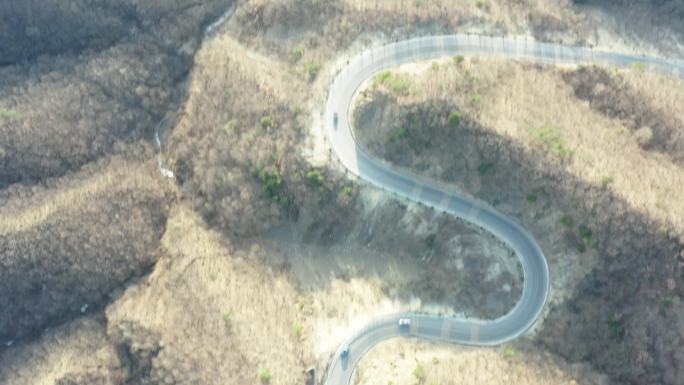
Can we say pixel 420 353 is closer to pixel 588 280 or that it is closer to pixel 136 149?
pixel 588 280

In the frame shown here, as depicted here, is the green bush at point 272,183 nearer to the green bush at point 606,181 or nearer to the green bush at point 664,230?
the green bush at point 606,181

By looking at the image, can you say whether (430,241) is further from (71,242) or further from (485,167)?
(71,242)

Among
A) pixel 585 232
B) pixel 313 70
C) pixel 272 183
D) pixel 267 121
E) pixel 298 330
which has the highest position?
pixel 313 70

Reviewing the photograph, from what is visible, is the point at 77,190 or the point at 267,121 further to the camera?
the point at 77,190

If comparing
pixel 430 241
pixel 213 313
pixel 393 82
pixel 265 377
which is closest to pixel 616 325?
pixel 430 241

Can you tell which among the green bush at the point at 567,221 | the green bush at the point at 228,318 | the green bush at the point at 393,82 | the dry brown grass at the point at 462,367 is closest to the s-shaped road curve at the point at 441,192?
the dry brown grass at the point at 462,367

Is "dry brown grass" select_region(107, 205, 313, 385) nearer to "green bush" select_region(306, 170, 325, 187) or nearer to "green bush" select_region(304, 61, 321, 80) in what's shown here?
"green bush" select_region(306, 170, 325, 187)
